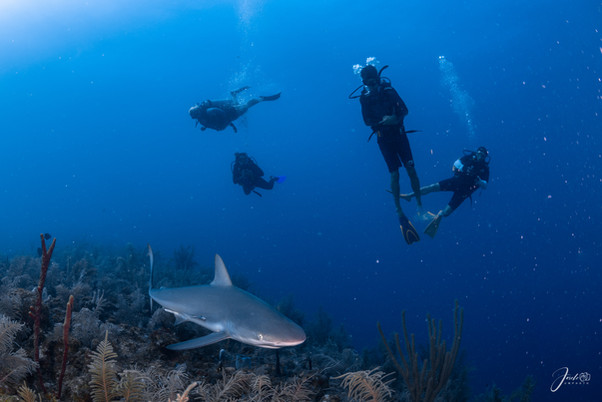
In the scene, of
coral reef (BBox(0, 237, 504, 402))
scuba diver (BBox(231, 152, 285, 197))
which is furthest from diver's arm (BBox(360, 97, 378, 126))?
scuba diver (BBox(231, 152, 285, 197))

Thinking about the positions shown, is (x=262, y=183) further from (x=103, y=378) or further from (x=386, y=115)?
(x=103, y=378)

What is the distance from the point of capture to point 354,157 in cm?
12900

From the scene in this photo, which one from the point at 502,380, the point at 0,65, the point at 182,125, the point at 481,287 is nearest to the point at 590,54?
the point at 481,287

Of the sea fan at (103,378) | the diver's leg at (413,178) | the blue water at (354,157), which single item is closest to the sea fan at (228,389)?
the sea fan at (103,378)

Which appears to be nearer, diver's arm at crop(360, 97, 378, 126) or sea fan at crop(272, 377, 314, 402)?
sea fan at crop(272, 377, 314, 402)

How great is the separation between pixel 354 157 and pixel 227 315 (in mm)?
128537

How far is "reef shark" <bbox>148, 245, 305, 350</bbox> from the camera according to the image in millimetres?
3156

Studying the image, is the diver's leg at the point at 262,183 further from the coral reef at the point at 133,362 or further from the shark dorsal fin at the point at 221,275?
the shark dorsal fin at the point at 221,275

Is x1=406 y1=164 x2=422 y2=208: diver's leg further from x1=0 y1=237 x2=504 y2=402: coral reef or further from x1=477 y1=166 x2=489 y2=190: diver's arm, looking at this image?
x1=0 y1=237 x2=504 y2=402: coral reef

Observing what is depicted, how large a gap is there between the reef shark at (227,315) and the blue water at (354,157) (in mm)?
14148

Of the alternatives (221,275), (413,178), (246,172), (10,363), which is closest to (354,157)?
(246,172)

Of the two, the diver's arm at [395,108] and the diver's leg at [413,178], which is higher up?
the diver's arm at [395,108]

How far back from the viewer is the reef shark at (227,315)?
3156mm

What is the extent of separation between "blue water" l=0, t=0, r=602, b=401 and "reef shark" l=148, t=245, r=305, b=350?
46.4 ft
